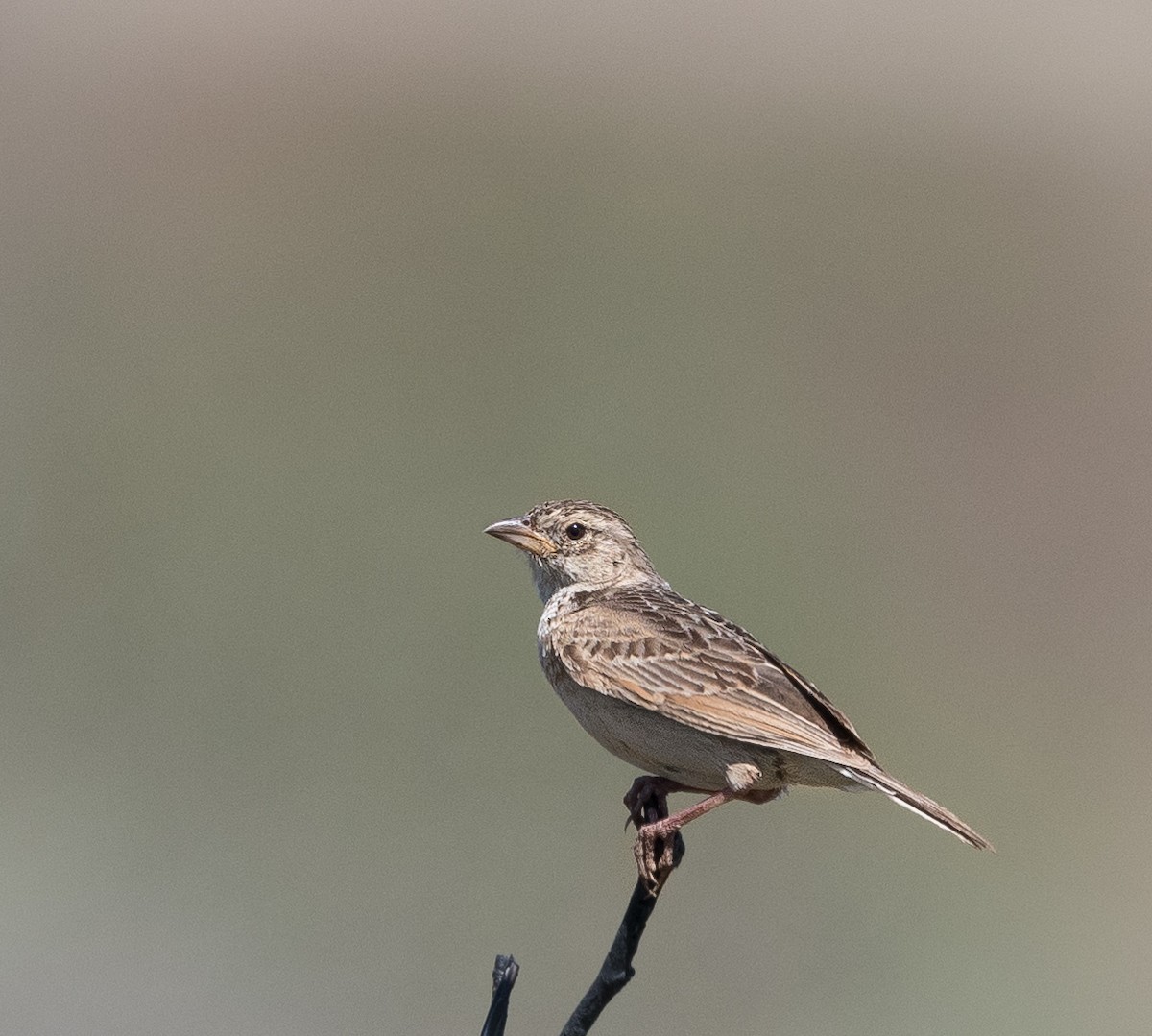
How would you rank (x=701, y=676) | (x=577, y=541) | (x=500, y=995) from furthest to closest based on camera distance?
1. (x=577, y=541)
2. (x=701, y=676)
3. (x=500, y=995)

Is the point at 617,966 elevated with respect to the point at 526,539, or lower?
lower

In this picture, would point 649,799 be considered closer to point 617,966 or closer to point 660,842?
point 660,842

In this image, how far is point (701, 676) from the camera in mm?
6102

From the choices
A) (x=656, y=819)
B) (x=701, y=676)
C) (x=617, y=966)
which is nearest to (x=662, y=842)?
(x=656, y=819)

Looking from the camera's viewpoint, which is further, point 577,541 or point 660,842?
point 577,541

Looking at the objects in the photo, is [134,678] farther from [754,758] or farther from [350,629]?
Result: [754,758]

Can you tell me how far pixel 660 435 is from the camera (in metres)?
17.9

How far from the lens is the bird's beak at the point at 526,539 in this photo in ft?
24.7

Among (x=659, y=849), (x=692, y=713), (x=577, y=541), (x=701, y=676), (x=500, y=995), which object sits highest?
(x=577, y=541)

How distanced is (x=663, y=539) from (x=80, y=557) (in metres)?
5.49

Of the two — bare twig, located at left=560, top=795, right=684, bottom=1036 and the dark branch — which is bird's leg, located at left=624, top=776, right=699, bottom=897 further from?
the dark branch

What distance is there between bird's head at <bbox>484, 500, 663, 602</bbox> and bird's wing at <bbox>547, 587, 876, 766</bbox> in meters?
A: 0.68

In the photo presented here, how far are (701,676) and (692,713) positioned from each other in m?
0.24

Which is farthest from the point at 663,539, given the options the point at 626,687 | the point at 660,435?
the point at 626,687
